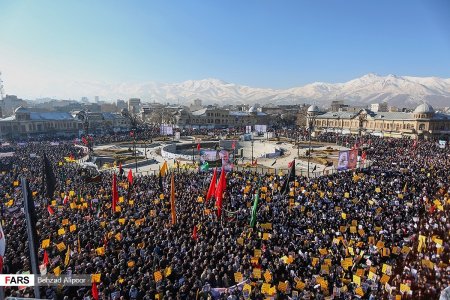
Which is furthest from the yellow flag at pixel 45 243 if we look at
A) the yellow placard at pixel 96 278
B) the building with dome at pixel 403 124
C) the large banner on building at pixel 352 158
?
the building with dome at pixel 403 124

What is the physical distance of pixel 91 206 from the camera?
21250mm

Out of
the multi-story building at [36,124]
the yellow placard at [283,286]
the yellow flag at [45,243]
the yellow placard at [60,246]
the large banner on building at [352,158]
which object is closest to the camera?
the yellow placard at [283,286]

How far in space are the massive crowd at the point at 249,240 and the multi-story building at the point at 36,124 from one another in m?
60.1

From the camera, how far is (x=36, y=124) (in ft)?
269

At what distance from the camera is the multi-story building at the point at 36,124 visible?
77500mm

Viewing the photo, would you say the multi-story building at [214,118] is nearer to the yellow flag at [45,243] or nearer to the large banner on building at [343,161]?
the large banner on building at [343,161]

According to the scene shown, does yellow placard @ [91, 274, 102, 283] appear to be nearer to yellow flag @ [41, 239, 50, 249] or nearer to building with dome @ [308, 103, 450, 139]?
yellow flag @ [41, 239, 50, 249]

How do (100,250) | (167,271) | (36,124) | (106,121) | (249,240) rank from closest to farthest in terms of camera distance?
(167,271)
(100,250)
(249,240)
(36,124)
(106,121)

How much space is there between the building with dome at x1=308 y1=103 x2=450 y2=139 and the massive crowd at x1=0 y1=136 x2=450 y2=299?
51341 mm

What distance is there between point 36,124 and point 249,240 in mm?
82640

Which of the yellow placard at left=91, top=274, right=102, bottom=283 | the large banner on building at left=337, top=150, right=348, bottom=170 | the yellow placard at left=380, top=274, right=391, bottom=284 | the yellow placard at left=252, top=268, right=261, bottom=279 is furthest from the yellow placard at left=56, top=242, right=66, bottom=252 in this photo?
the large banner on building at left=337, top=150, right=348, bottom=170

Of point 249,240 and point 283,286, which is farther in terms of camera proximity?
point 249,240

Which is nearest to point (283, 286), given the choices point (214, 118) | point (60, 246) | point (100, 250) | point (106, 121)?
point (100, 250)

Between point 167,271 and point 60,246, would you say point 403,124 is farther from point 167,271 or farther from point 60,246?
point 60,246
